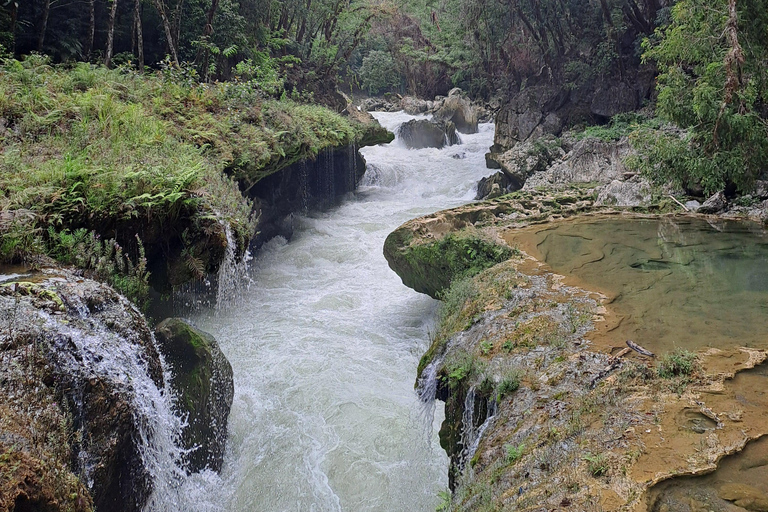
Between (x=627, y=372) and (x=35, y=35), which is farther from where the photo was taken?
(x=35, y=35)

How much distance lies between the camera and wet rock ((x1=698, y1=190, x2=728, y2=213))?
31.6 ft

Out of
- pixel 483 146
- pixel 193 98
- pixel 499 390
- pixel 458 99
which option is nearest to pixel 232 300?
pixel 193 98

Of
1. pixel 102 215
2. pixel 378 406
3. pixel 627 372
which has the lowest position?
pixel 378 406

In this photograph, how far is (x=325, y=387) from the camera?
24.7 feet

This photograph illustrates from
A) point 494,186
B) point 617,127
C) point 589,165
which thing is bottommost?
point 494,186

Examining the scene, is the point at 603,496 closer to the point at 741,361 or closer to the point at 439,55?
the point at 741,361

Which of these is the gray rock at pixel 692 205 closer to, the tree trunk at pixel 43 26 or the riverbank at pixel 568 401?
the riverbank at pixel 568 401

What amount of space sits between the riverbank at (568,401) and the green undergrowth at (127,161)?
369 cm

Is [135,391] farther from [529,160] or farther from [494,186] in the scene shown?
[529,160]

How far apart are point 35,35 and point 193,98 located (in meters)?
4.87

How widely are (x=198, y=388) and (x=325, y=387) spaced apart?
2258 mm

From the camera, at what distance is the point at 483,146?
2456 cm

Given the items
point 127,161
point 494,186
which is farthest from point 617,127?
point 127,161

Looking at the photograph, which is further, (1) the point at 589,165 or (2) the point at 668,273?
(1) the point at 589,165
